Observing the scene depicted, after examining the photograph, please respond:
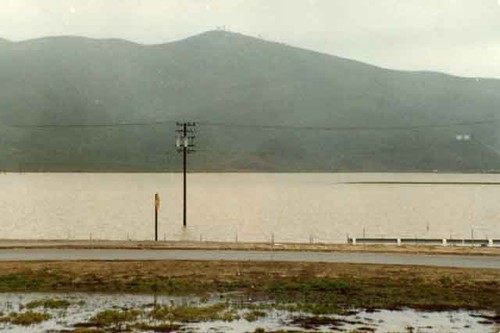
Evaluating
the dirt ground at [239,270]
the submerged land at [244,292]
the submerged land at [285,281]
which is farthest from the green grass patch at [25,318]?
the dirt ground at [239,270]

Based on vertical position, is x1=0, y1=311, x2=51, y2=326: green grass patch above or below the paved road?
below

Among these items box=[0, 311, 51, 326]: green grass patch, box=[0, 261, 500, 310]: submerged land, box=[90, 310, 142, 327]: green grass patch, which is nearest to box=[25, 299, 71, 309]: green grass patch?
box=[0, 311, 51, 326]: green grass patch

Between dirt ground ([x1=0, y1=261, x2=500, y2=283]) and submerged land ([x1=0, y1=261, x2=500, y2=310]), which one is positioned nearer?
submerged land ([x1=0, y1=261, x2=500, y2=310])

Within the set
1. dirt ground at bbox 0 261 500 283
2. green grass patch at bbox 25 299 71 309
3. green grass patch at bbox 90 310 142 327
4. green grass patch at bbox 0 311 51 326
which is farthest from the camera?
dirt ground at bbox 0 261 500 283

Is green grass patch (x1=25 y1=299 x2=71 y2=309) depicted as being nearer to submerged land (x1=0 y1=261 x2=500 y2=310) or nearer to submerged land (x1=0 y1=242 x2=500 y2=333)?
submerged land (x1=0 y1=242 x2=500 y2=333)

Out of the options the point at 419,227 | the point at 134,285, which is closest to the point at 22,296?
the point at 134,285

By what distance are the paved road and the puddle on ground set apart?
1225cm

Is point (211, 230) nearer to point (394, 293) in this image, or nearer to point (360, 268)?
point (360, 268)

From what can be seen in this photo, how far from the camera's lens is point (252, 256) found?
4519cm

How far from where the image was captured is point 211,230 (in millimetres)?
94750

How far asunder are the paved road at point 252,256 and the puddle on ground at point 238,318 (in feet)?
40.2

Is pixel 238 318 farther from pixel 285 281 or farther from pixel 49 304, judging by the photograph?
pixel 49 304

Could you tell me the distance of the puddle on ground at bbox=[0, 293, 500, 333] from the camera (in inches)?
1017

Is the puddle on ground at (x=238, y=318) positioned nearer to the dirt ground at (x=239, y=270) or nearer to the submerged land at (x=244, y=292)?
the submerged land at (x=244, y=292)
